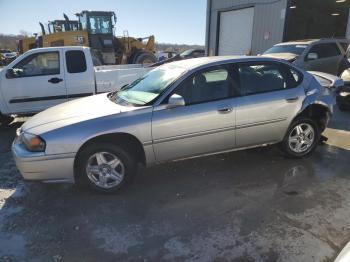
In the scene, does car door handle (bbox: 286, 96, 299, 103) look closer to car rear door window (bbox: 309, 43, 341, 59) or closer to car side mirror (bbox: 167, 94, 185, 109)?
car side mirror (bbox: 167, 94, 185, 109)

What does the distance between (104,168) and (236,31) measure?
17.0 m

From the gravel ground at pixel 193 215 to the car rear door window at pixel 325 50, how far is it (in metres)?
6.73

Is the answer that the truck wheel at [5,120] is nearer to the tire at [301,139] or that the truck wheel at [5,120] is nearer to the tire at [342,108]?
the tire at [301,139]

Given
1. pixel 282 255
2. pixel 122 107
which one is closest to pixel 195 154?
pixel 122 107

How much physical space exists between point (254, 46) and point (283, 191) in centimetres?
1527

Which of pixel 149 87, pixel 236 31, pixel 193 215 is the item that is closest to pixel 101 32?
pixel 236 31

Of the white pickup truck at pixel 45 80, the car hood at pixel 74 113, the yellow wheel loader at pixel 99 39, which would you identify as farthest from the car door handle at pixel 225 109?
the yellow wheel loader at pixel 99 39

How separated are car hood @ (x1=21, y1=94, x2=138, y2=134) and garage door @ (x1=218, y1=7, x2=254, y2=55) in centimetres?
1521

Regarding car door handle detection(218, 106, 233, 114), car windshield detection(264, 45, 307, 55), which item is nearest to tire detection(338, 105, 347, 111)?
car windshield detection(264, 45, 307, 55)

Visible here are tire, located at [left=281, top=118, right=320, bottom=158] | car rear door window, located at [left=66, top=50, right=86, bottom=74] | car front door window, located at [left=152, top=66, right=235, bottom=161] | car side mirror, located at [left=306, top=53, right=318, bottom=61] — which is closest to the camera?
car front door window, located at [left=152, top=66, right=235, bottom=161]

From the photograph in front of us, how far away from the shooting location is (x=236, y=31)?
19297 mm

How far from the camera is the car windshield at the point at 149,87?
4.30 metres

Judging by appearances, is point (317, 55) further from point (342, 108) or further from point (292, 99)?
point (292, 99)

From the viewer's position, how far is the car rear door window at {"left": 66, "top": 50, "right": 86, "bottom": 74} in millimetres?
7422
